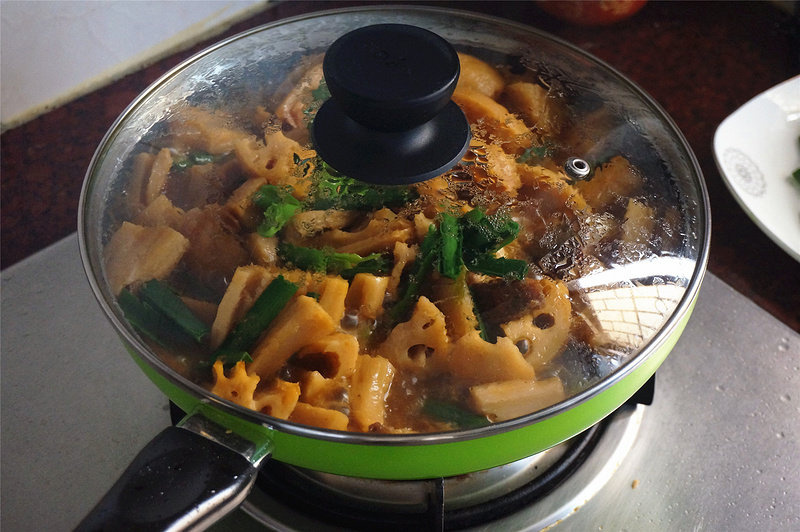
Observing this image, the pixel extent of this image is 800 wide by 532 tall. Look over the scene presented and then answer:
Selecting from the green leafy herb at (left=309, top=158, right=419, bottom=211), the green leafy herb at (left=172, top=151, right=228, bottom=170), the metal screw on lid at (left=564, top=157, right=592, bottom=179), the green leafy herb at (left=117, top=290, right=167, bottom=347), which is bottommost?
the metal screw on lid at (left=564, top=157, right=592, bottom=179)

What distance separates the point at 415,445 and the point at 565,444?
406 millimetres

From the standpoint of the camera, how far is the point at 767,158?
4.47ft

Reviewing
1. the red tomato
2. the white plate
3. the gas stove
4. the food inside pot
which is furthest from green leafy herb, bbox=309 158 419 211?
the red tomato

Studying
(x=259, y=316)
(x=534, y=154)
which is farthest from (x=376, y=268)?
(x=534, y=154)

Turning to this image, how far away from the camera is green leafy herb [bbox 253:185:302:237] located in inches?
29.9

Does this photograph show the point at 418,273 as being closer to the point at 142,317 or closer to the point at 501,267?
the point at 501,267

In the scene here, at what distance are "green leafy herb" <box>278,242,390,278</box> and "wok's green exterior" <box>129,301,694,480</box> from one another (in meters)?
0.18

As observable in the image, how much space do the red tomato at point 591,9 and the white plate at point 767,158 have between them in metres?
0.39

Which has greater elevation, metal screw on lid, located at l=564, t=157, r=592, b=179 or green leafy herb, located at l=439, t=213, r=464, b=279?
green leafy herb, located at l=439, t=213, r=464, b=279

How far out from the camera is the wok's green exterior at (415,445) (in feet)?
2.13

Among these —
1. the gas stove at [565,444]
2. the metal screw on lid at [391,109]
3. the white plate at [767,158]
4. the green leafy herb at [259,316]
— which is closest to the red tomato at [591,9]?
the white plate at [767,158]

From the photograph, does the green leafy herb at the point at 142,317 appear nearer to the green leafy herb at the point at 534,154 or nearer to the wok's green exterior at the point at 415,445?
the wok's green exterior at the point at 415,445

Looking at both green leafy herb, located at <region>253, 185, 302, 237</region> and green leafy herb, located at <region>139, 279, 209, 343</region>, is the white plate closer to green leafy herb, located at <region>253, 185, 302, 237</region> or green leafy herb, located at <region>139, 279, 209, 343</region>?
green leafy herb, located at <region>253, 185, 302, 237</region>

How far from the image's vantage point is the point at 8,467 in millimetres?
961
